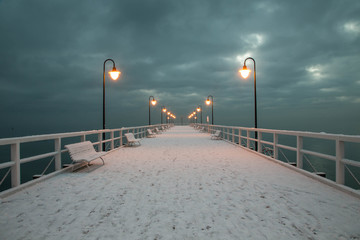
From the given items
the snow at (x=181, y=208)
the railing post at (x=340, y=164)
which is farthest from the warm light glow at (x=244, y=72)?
the railing post at (x=340, y=164)

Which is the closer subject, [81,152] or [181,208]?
[181,208]

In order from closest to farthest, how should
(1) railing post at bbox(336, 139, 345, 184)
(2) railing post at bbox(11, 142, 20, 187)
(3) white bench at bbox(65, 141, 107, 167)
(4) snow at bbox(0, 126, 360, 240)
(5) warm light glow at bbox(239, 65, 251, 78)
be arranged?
(4) snow at bbox(0, 126, 360, 240) < (1) railing post at bbox(336, 139, 345, 184) < (2) railing post at bbox(11, 142, 20, 187) < (3) white bench at bbox(65, 141, 107, 167) < (5) warm light glow at bbox(239, 65, 251, 78)

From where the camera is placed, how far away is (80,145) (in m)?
6.82

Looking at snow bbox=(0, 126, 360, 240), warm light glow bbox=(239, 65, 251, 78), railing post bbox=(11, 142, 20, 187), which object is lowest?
snow bbox=(0, 126, 360, 240)

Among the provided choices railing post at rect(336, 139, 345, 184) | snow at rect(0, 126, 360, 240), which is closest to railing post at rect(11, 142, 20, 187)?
snow at rect(0, 126, 360, 240)

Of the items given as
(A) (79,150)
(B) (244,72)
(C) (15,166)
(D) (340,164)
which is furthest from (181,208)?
(B) (244,72)

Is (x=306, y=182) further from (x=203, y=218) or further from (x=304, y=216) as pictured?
(x=203, y=218)

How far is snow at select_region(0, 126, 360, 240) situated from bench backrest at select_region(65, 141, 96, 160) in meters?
0.73

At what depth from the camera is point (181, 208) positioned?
3645 millimetres

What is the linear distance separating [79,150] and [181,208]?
440 centimetres

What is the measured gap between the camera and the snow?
2.89 meters

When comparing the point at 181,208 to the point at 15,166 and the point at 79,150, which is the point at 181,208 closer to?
the point at 15,166

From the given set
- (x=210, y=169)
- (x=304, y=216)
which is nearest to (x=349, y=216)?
(x=304, y=216)

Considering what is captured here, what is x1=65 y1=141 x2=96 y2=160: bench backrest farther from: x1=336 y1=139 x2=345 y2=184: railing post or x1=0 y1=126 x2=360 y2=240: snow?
x1=336 y1=139 x2=345 y2=184: railing post
